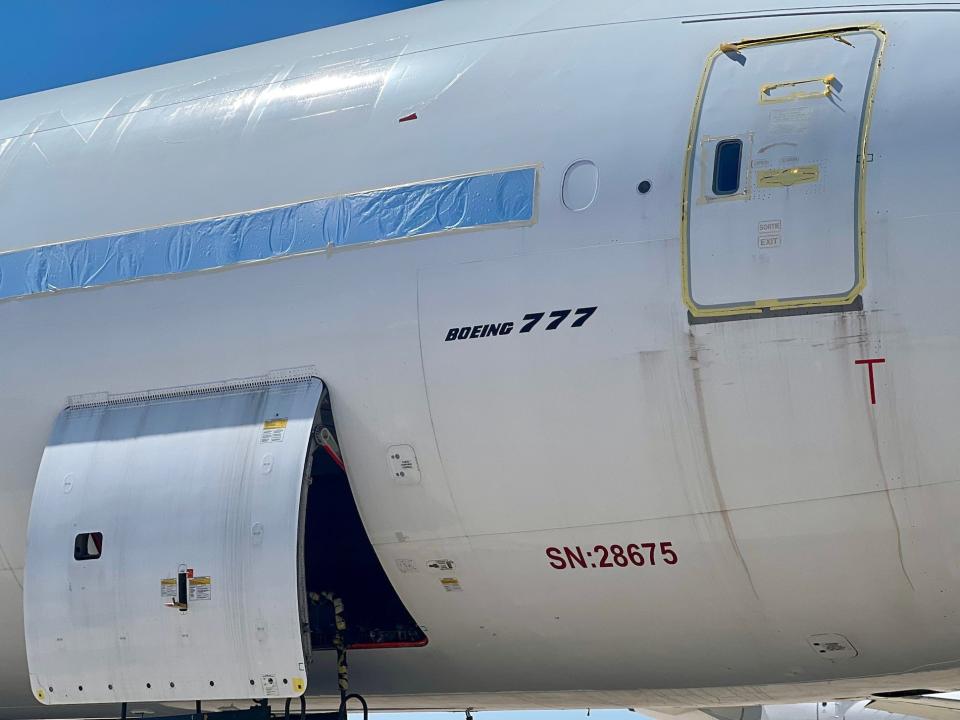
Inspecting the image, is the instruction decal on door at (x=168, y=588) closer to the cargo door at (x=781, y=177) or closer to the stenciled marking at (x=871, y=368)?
the cargo door at (x=781, y=177)

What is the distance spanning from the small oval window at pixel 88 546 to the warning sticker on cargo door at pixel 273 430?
139cm

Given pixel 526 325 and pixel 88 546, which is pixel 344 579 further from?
pixel 526 325

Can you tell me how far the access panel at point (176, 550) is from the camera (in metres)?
8.51

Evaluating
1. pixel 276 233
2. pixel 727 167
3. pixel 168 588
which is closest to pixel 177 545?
pixel 168 588

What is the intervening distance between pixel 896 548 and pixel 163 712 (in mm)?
6567

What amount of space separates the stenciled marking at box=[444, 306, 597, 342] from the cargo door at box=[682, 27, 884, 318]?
704 mm

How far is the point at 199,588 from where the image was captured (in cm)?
865

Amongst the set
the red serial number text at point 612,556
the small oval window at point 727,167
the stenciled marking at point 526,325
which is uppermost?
the small oval window at point 727,167

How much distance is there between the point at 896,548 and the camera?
7.56 metres

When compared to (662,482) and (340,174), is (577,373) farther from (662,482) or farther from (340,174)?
(340,174)

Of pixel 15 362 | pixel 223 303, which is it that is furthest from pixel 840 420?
pixel 15 362

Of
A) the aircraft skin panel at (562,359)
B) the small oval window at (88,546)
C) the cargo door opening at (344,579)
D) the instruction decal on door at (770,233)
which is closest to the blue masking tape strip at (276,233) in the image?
the aircraft skin panel at (562,359)

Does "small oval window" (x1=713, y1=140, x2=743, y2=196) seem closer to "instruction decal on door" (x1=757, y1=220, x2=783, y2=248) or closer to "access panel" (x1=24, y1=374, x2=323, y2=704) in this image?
"instruction decal on door" (x1=757, y1=220, x2=783, y2=248)

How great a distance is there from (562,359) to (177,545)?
299 centimetres
